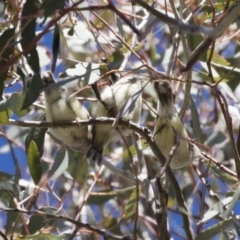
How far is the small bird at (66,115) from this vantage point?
2.15m

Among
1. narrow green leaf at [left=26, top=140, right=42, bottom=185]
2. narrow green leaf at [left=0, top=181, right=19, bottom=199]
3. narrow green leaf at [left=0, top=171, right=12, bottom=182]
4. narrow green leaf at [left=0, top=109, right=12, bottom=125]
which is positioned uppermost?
narrow green leaf at [left=0, top=109, right=12, bottom=125]

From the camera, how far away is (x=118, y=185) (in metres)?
3.34

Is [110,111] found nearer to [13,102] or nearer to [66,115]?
[66,115]

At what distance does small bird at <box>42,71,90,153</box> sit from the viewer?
7.05 feet

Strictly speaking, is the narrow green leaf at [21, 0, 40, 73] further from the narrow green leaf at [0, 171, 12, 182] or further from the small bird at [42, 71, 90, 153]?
the narrow green leaf at [0, 171, 12, 182]

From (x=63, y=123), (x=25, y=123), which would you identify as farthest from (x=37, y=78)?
(x=63, y=123)

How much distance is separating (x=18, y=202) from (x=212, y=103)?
179 cm

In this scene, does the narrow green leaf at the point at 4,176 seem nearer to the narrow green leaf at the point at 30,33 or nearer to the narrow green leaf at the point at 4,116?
the narrow green leaf at the point at 4,116

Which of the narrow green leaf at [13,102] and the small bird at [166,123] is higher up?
the narrow green leaf at [13,102]

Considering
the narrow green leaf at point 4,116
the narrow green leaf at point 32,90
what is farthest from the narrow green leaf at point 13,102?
the narrow green leaf at point 32,90

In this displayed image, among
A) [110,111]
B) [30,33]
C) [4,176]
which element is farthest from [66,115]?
[30,33]

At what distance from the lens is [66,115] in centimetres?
217

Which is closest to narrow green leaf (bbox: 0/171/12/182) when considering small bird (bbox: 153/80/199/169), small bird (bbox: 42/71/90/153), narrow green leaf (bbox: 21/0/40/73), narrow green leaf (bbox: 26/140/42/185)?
small bird (bbox: 42/71/90/153)

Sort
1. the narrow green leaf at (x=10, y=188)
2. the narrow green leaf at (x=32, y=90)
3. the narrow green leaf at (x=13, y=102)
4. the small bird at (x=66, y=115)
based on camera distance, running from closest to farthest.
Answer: the narrow green leaf at (x=32, y=90) < the narrow green leaf at (x=13, y=102) < the narrow green leaf at (x=10, y=188) < the small bird at (x=66, y=115)
